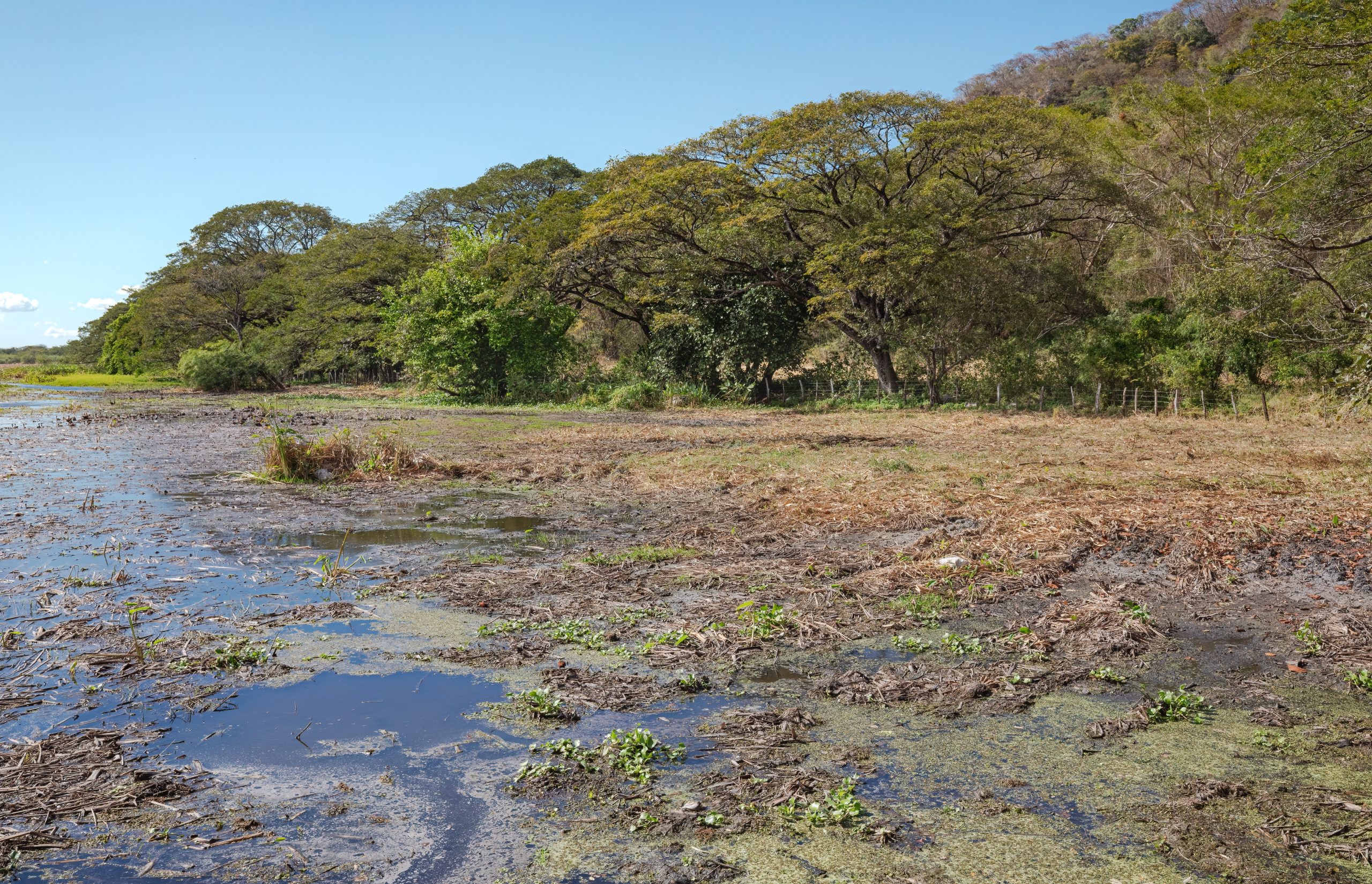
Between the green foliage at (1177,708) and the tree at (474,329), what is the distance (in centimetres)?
3241

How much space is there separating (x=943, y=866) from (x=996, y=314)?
2787cm

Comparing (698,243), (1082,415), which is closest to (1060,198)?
(1082,415)

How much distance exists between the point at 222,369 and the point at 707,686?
163ft

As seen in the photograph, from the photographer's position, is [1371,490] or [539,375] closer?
[1371,490]

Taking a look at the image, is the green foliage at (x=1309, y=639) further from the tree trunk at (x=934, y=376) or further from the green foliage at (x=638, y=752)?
the tree trunk at (x=934, y=376)

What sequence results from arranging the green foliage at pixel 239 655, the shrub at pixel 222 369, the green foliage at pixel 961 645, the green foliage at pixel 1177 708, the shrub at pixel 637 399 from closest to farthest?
the green foliage at pixel 1177 708 → the green foliage at pixel 239 655 → the green foliage at pixel 961 645 → the shrub at pixel 637 399 → the shrub at pixel 222 369

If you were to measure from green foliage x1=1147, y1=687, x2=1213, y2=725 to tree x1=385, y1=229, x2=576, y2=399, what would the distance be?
3241 centimetres

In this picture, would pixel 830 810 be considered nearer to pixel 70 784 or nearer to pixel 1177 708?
pixel 1177 708

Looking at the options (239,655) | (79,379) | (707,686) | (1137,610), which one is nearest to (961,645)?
(1137,610)

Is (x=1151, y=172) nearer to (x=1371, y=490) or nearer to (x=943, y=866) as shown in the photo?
(x=1371, y=490)

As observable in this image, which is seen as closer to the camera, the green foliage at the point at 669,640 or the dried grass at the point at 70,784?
the dried grass at the point at 70,784

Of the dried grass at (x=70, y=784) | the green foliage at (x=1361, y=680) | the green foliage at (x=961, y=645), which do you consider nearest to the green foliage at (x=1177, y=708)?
the green foliage at (x=1361, y=680)

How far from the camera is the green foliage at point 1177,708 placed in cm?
488

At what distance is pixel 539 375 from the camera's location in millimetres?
37844
